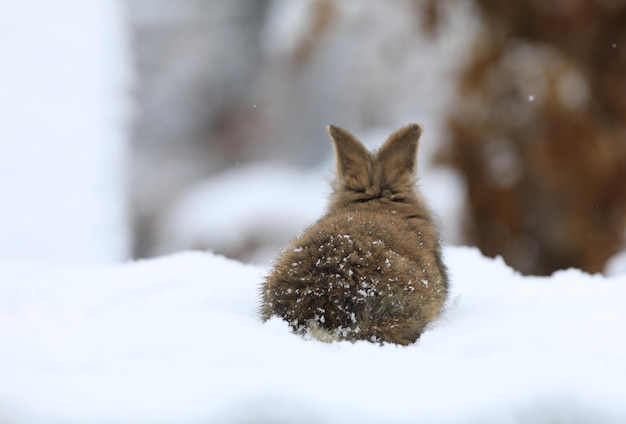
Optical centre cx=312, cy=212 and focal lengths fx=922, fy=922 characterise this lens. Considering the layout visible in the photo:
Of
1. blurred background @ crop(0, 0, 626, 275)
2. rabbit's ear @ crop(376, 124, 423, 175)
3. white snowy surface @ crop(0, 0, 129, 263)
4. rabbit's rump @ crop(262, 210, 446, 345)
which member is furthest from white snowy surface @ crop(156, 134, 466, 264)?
rabbit's rump @ crop(262, 210, 446, 345)

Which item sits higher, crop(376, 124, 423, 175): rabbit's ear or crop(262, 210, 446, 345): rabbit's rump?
crop(376, 124, 423, 175): rabbit's ear

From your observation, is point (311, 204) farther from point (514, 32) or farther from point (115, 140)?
Answer: point (514, 32)

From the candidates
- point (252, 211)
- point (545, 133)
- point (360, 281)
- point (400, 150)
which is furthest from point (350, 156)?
point (252, 211)

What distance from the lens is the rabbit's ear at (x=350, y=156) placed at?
4406 millimetres

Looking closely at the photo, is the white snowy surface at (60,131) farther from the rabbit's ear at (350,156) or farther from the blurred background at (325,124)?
the rabbit's ear at (350,156)

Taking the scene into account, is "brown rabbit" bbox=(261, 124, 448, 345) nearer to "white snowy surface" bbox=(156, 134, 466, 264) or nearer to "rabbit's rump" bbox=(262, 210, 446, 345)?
"rabbit's rump" bbox=(262, 210, 446, 345)

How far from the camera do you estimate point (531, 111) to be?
9.77 metres

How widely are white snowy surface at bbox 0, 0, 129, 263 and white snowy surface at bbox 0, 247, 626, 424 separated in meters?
5.61

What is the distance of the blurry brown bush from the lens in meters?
9.55

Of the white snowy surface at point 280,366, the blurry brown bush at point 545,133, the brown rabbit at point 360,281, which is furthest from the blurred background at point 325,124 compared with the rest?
the white snowy surface at point 280,366

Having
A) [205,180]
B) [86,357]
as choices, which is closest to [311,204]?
[205,180]

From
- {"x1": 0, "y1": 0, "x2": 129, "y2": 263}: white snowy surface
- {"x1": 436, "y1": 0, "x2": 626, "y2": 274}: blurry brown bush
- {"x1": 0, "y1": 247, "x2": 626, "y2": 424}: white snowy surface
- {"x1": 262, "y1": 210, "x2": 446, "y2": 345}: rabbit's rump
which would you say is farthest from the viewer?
{"x1": 0, "y1": 0, "x2": 129, "y2": 263}: white snowy surface

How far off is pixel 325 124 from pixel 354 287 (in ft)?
30.0

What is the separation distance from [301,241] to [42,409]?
1514mm
